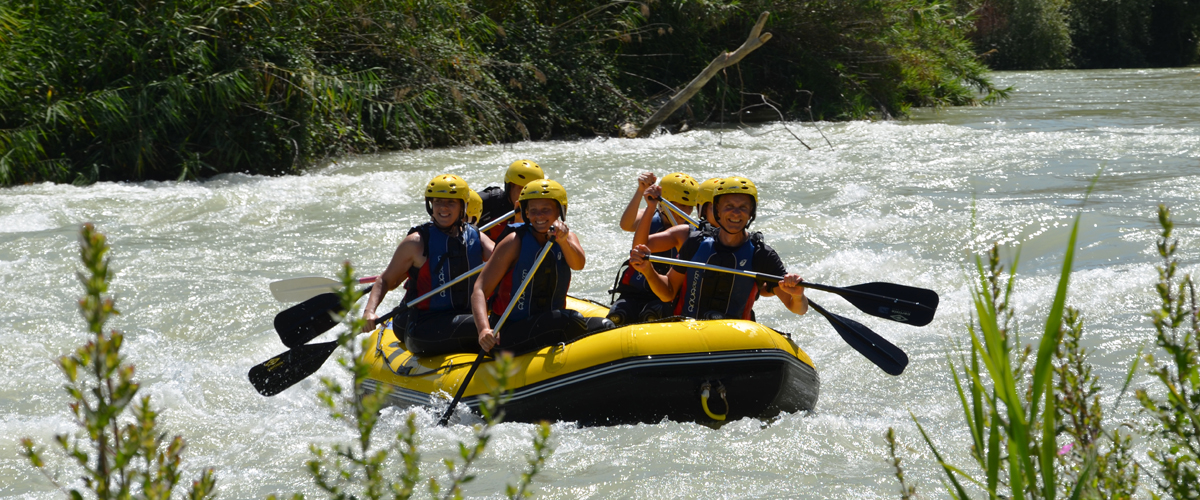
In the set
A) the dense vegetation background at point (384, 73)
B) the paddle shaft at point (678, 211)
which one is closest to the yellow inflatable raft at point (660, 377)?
the paddle shaft at point (678, 211)

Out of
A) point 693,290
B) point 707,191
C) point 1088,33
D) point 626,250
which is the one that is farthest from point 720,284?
point 1088,33

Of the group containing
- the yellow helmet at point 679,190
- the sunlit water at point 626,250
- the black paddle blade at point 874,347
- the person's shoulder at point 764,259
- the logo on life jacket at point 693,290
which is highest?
the yellow helmet at point 679,190

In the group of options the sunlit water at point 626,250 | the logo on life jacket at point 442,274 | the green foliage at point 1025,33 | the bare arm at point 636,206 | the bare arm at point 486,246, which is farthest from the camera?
the green foliage at point 1025,33

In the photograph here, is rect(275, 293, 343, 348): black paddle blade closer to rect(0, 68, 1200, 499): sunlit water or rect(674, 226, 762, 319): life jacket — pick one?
rect(0, 68, 1200, 499): sunlit water

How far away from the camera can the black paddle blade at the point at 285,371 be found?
4.32 m

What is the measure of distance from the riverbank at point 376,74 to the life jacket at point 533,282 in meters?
6.27

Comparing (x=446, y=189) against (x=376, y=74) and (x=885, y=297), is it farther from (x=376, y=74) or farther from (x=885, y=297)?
(x=376, y=74)

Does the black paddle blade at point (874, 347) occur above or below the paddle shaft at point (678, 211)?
below

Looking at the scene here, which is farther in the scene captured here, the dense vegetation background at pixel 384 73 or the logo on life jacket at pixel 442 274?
the dense vegetation background at pixel 384 73

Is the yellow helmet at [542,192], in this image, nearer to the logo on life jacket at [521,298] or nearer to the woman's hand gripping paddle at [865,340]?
the logo on life jacket at [521,298]

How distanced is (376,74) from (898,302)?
26.8 ft

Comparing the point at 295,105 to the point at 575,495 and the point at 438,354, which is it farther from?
the point at 575,495

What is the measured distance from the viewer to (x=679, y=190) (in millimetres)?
5168

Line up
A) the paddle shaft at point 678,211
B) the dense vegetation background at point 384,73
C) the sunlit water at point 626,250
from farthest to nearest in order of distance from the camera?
the dense vegetation background at point 384,73
the paddle shaft at point 678,211
the sunlit water at point 626,250
